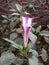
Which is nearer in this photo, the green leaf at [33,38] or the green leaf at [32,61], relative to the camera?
the green leaf at [32,61]

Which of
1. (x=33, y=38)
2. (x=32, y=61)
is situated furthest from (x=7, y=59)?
(x=33, y=38)

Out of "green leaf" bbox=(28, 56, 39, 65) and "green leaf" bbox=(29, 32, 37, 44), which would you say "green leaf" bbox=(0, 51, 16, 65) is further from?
"green leaf" bbox=(29, 32, 37, 44)

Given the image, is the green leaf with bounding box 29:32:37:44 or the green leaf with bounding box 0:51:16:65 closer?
the green leaf with bounding box 0:51:16:65

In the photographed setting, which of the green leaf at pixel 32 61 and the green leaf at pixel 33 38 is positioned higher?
the green leaf at pixel 33 38

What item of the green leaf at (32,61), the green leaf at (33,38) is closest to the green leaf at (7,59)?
the green leaf at (32,61)

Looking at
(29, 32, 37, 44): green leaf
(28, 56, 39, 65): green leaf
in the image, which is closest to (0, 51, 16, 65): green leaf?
(28, 56, 39, 65): green leaf

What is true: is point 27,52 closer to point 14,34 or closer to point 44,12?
point 14,34

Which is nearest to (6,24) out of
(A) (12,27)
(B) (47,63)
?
(A) (12,27)

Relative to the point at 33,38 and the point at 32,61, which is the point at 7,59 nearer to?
the point at 32,61

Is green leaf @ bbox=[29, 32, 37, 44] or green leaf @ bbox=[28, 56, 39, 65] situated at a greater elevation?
green leaf @ bbox=[29, 32, 37, 44]

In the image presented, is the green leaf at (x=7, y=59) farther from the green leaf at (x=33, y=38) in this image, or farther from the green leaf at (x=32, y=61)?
the green leaf at (x=33, y=38)

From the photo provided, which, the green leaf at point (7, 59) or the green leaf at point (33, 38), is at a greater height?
the green leaf at point (33, 38)
